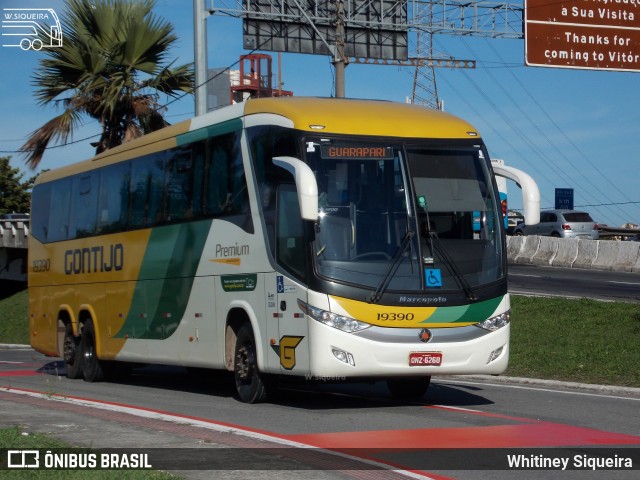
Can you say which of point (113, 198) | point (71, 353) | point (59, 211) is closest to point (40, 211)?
point (59, 211)

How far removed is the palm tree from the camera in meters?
26.0

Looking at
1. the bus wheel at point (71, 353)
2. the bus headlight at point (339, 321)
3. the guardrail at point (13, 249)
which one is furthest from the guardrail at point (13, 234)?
the bus headlight at point (339, 321)

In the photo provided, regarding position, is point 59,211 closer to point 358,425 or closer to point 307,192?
point 307,192

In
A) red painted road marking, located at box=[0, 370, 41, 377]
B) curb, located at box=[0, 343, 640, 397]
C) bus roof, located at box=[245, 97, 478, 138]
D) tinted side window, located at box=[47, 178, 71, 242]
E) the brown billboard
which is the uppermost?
the brown billboard

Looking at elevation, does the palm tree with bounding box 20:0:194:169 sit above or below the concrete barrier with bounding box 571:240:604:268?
above

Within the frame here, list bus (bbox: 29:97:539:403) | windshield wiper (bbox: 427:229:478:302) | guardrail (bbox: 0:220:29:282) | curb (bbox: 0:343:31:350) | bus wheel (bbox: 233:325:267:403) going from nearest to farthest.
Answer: bus (bbox: 29:97:539:403) < windshield wiper (bbox: 427:229:478:302) < bus wheel (bbox: 233:325:267:403) < curb (bbox: 0:343:31:350) < guardrail (bbox: 0:220:29:282)

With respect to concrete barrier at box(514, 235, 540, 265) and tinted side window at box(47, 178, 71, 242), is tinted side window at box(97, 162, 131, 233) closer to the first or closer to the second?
tinted side window at box(47, 178, 71, 242)

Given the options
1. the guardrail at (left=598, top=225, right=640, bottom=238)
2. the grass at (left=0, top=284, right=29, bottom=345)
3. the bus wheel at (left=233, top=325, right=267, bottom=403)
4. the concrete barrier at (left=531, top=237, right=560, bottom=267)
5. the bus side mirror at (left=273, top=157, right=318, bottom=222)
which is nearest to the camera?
the bus side mirror at (left=273, top=157, right=318, bottom=222)

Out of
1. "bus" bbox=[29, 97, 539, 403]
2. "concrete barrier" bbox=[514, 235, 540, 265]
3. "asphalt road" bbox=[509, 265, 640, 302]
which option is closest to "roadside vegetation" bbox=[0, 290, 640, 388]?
"asphalt road" bbox=[509, 265, 640, 302]

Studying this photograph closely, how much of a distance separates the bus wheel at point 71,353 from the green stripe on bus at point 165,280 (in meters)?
2.52

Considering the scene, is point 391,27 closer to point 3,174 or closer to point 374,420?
point 374,420

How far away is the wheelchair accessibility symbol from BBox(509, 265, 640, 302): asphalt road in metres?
14.3

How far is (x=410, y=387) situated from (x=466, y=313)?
2.27 m

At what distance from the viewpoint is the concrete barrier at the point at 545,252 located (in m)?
39.8
